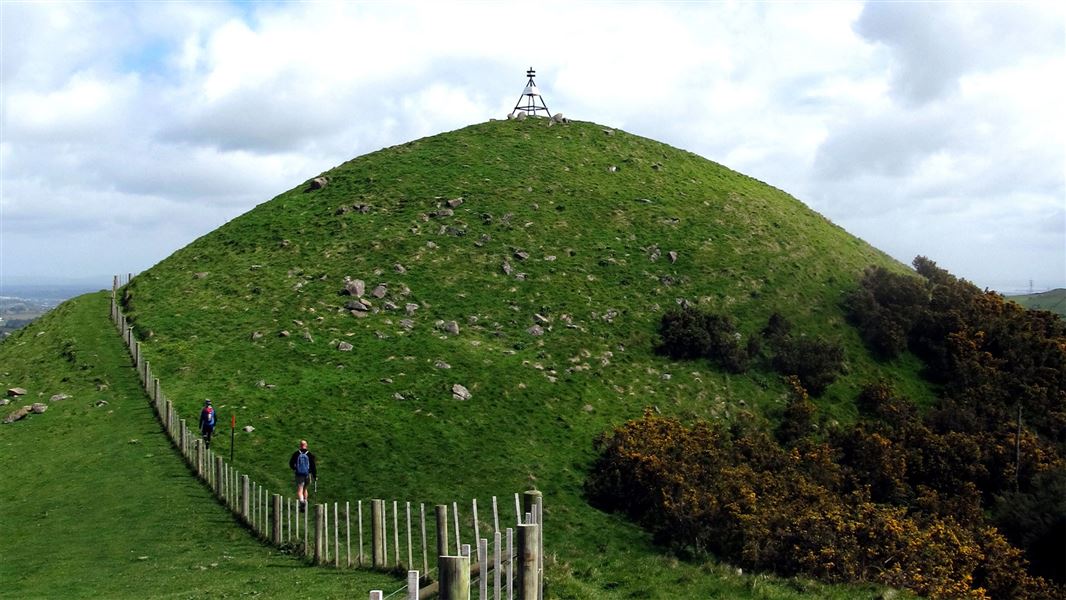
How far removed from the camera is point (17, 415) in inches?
1893

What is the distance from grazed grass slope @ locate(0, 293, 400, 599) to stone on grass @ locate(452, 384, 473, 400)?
1530 centimetres

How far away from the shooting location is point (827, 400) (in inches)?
2153

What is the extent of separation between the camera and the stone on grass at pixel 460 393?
164ft

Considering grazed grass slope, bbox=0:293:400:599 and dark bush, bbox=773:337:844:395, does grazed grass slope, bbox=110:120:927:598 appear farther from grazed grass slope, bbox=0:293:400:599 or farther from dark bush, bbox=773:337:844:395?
grazed grass slope, bbox=0:293:400:599

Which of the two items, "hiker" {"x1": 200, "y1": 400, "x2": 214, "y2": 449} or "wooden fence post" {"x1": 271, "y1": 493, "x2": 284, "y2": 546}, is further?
"hiker" {"x1": 200, "y1": 400, "x2": 214, "y2": 449}

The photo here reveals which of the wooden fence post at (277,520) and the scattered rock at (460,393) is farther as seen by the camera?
the scattered rock at (460,393)

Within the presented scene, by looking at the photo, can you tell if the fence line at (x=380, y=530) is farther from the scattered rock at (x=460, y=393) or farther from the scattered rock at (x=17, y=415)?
the scattered rock at (x=460, y=393)

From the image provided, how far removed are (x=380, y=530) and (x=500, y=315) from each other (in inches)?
1430

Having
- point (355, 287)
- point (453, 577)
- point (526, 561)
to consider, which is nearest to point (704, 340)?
point (355, 287)

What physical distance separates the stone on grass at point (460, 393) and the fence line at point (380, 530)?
1260 cm

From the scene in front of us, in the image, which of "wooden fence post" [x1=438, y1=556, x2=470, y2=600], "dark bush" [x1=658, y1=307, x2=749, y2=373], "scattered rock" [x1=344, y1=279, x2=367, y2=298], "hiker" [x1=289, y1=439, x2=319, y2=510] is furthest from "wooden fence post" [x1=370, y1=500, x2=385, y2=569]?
"scattered rock" [x1=344, y1=279, x2=367, y2=298]

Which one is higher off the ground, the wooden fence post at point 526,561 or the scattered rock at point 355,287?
the scattered rock at point 355,287

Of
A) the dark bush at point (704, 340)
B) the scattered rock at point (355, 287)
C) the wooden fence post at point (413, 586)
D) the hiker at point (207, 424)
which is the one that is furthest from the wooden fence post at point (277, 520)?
the dark bush at point (704, 340)

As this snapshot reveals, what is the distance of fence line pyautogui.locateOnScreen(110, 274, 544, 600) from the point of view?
15219 mm
